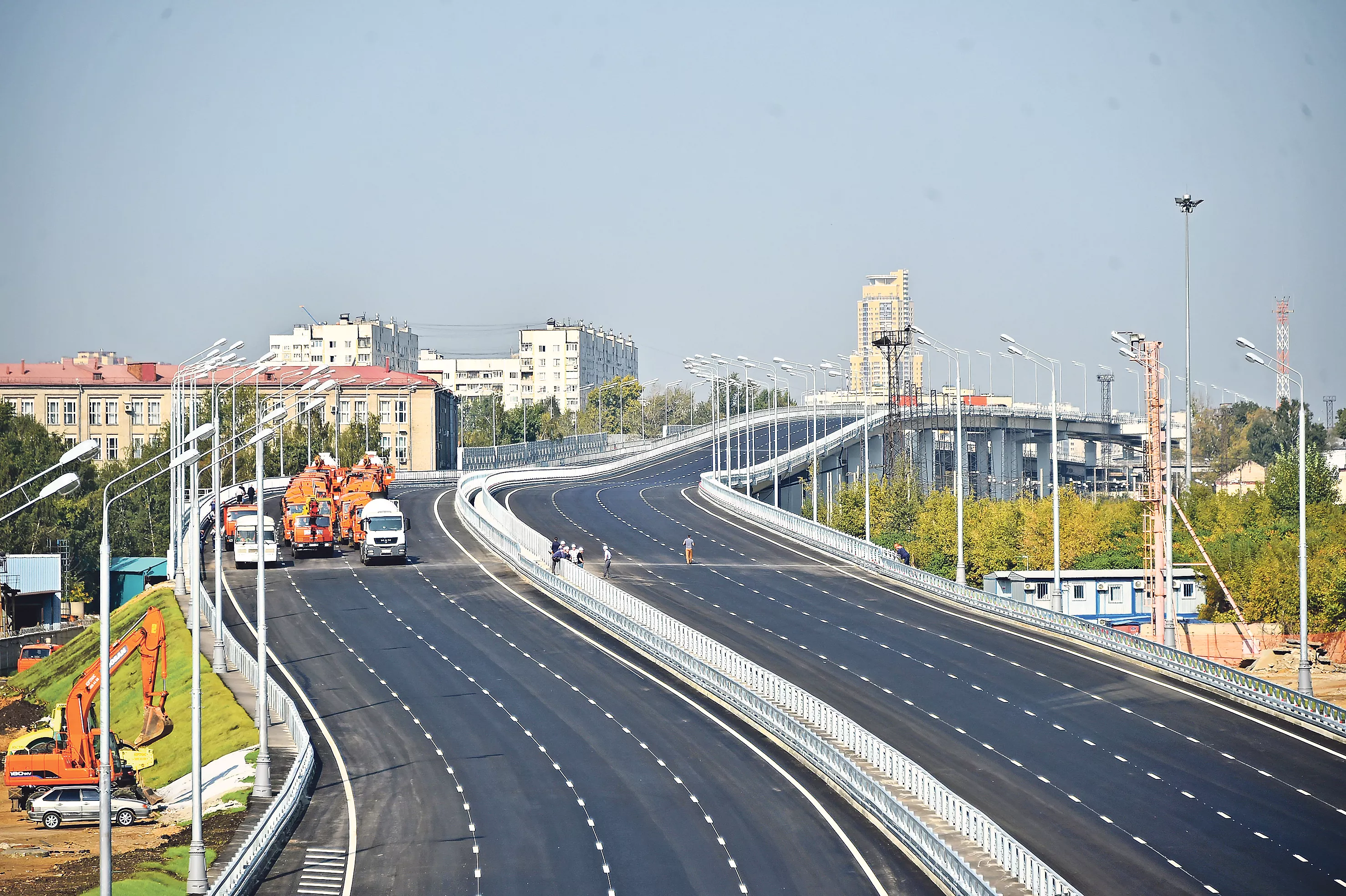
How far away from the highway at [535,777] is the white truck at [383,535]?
10.8 metres

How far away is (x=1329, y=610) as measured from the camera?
6419cm

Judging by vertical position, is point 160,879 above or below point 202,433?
below

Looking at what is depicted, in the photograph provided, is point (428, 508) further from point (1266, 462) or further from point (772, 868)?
point (1266, 462)

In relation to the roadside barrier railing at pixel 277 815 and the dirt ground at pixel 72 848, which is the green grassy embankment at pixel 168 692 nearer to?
the roadside barrier railing at pixel 277 815

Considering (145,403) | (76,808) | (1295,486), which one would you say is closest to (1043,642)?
(76,808)

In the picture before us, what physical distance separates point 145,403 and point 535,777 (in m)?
123

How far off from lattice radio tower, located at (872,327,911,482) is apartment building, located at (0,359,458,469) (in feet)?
172

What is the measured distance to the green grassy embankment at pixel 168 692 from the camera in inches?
1642

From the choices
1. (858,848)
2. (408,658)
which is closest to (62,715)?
(408,658)

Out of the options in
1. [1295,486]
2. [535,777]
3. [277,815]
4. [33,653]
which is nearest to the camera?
[277,815]

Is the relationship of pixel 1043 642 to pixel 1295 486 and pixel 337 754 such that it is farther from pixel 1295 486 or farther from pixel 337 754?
pixel 1295 486

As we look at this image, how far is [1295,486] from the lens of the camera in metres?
78.1

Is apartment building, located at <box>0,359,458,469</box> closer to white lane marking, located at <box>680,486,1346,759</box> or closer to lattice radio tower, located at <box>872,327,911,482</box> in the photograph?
lattice radio tower, located at <box>872,327,911,482</box>

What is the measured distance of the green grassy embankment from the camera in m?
41.7
